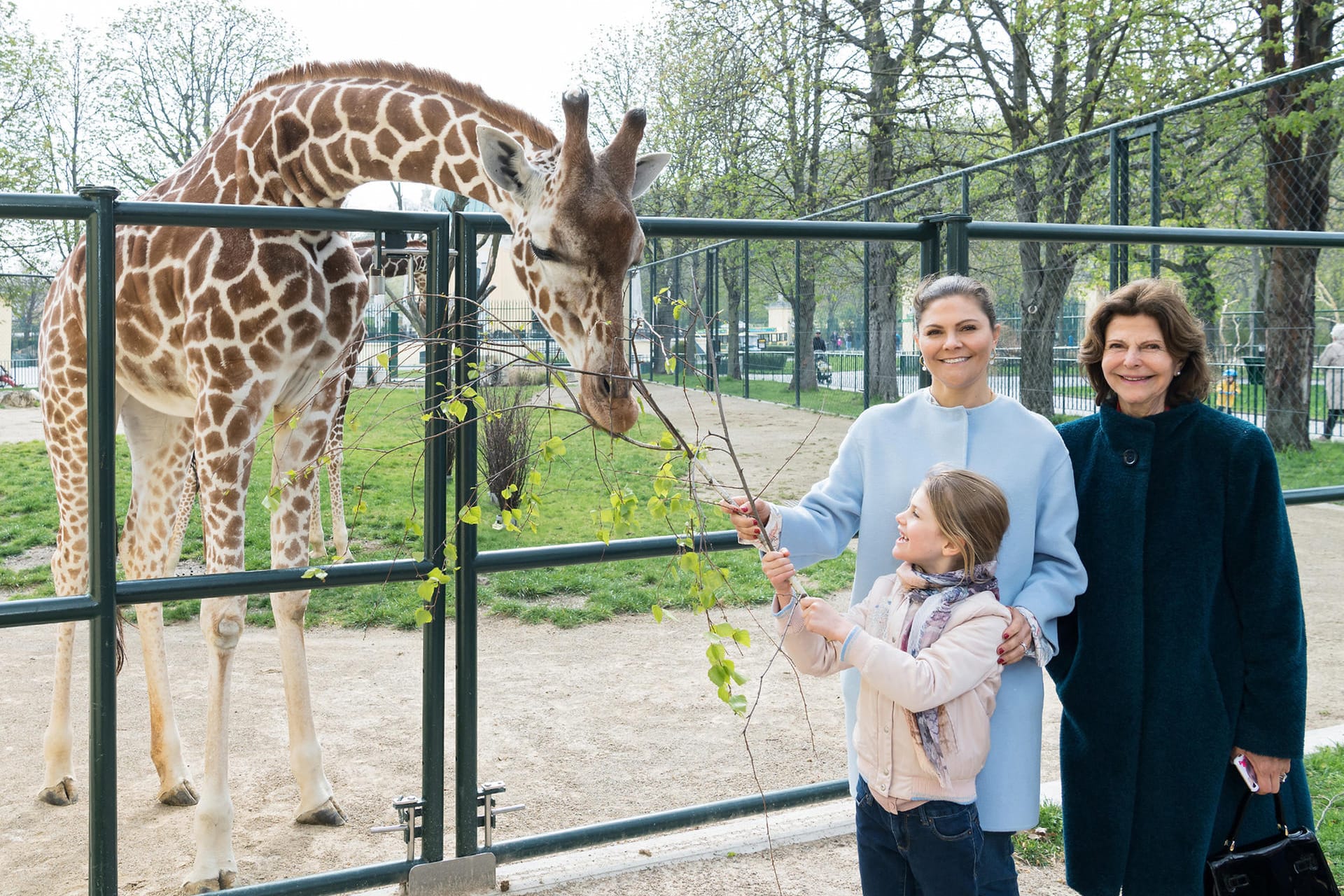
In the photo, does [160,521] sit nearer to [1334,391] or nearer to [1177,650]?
[1177,650]

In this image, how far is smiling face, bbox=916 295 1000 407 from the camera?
197cm

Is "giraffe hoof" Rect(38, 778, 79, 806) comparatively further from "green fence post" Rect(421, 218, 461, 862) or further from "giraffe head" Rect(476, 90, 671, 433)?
"giraffe head" Rect(476, 90, 671, 433)

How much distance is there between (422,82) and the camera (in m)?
3.02

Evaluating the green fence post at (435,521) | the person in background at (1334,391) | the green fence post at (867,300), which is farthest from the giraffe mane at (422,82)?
the person in background at (1334,391)

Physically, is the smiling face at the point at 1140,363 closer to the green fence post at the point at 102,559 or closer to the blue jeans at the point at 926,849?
the blue jeans at the point at 926,849

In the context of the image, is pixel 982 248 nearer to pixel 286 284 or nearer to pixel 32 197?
pixel 286 284

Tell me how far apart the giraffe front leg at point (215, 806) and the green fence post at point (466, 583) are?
0.64m

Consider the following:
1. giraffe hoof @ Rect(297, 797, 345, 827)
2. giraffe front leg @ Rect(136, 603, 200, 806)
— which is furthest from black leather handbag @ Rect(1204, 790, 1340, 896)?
giraffe front leg @ Rect(136, 603, 200, 806)

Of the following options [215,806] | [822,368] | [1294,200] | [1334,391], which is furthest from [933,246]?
[822,368]

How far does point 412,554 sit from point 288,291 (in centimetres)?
231

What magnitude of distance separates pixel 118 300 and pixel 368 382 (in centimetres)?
107

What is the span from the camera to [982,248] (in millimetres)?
12414

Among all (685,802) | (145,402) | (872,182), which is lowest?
(685,802)

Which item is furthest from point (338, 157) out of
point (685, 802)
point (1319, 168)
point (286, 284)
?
point (1319, 168)
